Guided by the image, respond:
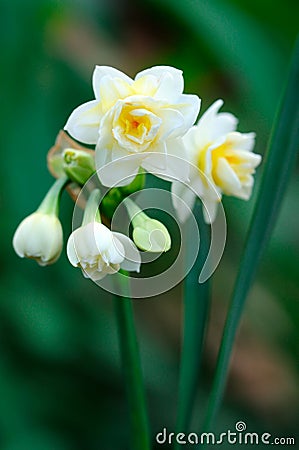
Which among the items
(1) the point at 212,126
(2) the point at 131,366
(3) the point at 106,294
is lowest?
(2) the point at 131,366

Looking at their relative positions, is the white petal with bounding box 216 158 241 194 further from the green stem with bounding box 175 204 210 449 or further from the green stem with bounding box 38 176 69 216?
the green stem with bounding box 38 176 69 216

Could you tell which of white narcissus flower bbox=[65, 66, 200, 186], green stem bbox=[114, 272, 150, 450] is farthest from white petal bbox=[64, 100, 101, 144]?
green stem bbox=[114, 272, 150, 450]

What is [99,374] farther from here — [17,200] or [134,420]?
[134,420]

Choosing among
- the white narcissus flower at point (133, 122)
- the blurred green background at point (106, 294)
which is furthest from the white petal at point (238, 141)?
the blurred green background at point (106, 294)

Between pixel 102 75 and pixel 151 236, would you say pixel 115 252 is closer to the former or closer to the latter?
pixel 151 236

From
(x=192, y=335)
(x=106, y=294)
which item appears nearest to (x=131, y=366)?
(x=192, y=335)
